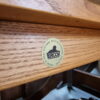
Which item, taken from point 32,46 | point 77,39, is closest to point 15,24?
point 32,46

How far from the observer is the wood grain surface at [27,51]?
17 cm

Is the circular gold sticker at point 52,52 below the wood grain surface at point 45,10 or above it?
below

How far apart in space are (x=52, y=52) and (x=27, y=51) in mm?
54

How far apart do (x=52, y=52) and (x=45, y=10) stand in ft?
0.28

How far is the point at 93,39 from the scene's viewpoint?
0.35 m

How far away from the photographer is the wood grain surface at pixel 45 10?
5.8 inches

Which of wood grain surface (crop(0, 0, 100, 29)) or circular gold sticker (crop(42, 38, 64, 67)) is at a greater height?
wood grain surface (crop(0, 0, 100, 29))

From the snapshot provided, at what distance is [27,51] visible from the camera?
20cm

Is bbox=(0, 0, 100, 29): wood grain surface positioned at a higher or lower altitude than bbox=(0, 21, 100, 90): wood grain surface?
higher

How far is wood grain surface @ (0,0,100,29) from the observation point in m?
0.15

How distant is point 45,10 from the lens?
0.17 meters

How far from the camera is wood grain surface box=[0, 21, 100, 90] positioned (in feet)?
0.56

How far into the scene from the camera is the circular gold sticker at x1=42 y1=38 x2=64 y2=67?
22cm

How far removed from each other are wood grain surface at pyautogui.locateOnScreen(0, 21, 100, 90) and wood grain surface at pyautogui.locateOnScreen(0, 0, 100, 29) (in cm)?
2
